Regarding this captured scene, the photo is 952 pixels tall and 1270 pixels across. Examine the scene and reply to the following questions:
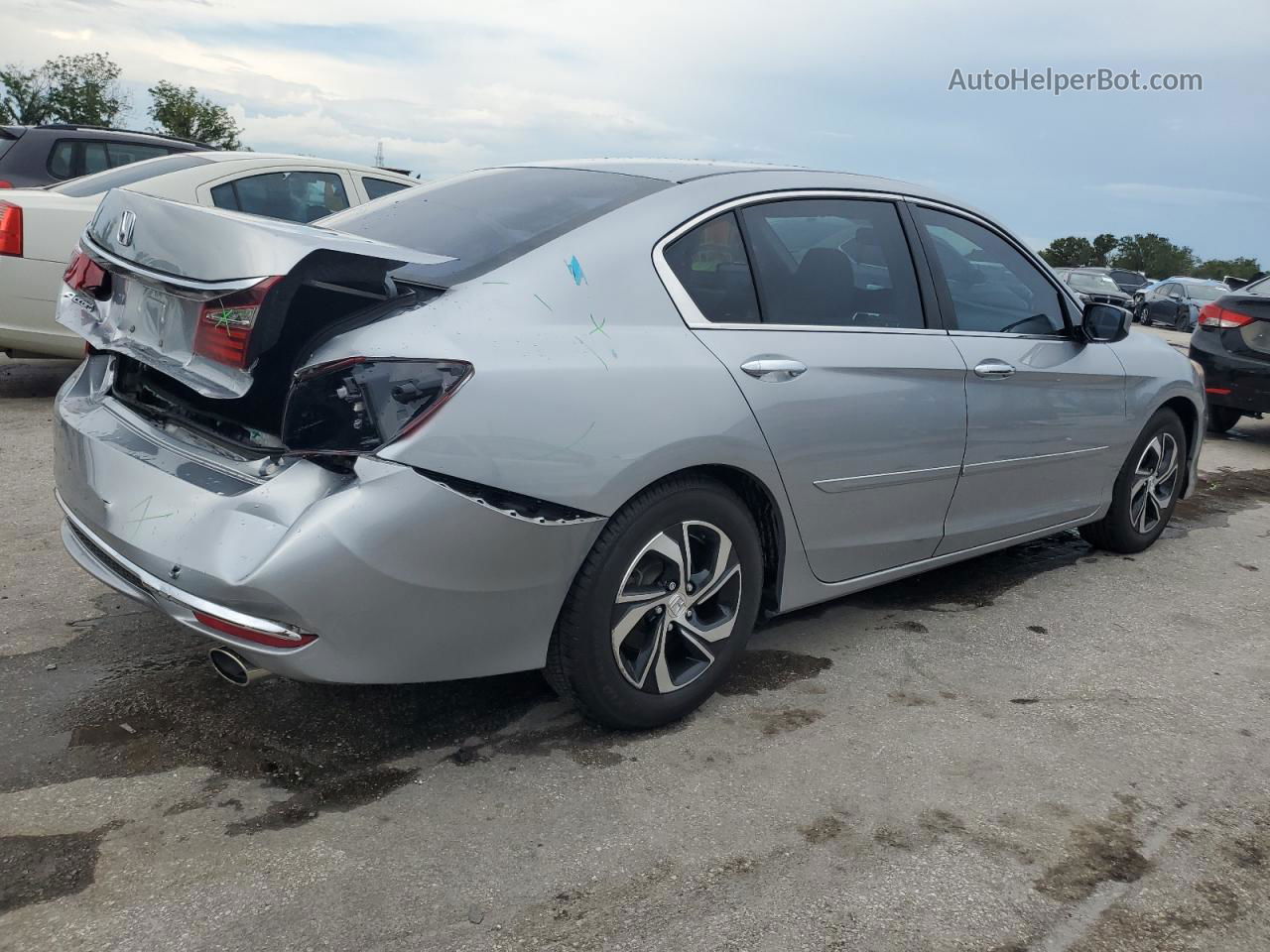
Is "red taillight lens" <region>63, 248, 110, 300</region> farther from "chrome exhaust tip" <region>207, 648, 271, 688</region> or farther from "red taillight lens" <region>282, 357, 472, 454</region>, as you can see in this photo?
"chrome exhaust tip" <region>207, 648, 271, 688</region>

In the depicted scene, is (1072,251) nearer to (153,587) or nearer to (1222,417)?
(1222,417)

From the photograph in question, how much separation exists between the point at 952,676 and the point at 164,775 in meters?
2.35

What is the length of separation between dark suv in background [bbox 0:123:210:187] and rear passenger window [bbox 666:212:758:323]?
21.9ft

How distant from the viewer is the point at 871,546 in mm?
3664

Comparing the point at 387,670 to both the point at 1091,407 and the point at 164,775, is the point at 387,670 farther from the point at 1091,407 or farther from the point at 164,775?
the point at 1091,407

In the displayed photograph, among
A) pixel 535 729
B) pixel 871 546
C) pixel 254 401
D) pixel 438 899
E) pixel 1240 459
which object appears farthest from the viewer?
pixel 1240 459

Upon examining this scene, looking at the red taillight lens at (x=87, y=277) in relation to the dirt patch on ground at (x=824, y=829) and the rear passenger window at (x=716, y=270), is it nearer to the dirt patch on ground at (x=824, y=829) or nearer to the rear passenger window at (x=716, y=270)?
the rear passenger window at (x=716, y=270)

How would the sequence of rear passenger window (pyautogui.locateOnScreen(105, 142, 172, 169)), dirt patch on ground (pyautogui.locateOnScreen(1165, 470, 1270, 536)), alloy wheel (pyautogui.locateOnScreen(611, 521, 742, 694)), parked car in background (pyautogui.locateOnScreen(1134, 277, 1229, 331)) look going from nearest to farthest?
alloy wheel (pyautogui.locateOnScreen(611, 521, 742, 694)), dirt patch on ground (pyautogui.locateOnScreen(1165, 470, 1270, 536)), rear passenger window (pyautogui.locateOnScreen(105, 142, 172, 169)), parked car in background (pyautogui.locateOnScreen(1134, 277, 1229, 331))

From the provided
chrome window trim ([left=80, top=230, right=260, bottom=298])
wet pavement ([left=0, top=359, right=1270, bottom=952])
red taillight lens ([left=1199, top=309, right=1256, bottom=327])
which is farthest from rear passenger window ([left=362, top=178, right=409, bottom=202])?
red taillight lens ([left=1199, top=309, right=1256, bottom=327])

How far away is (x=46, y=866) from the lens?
2.37m

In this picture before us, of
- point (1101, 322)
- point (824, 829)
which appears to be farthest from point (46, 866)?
point (1101, 322)

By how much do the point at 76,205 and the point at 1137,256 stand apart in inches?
2884

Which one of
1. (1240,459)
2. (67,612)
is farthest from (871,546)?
(1240,459)

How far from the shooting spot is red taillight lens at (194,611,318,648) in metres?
2.48
